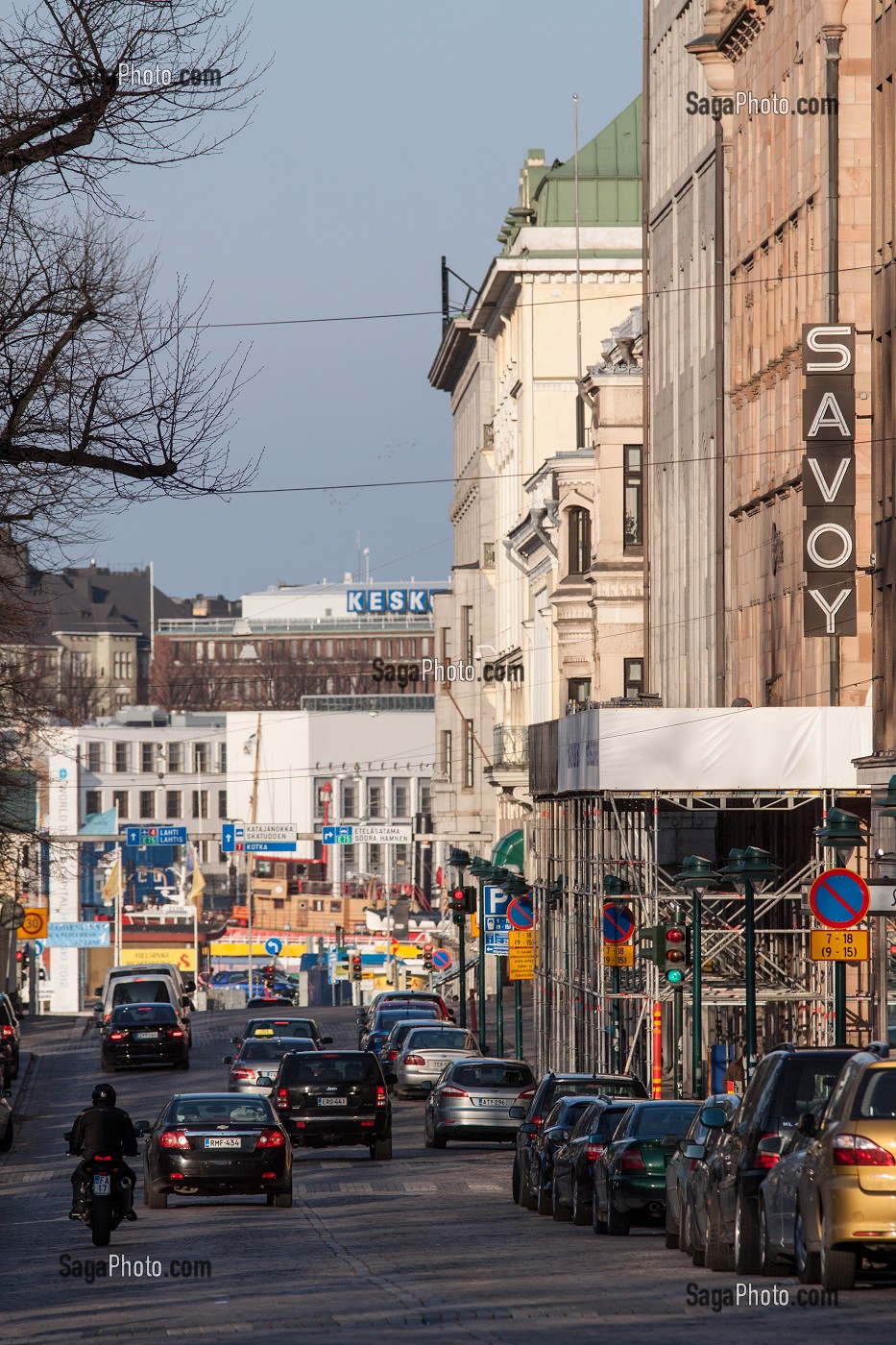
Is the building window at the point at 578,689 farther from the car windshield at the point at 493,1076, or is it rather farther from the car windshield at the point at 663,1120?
the car windshield at the point at 663,1120

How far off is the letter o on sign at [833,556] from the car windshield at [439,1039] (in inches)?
470

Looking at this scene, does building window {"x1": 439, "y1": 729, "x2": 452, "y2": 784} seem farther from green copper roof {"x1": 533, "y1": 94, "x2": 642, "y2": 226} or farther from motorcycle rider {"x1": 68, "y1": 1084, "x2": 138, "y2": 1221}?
motorcycle rider {"x1": 68, "y1": 1084, "x2": 138, "y2": 1221}

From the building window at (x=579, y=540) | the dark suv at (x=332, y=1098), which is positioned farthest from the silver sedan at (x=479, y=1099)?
the building window at (x=579, y=540)

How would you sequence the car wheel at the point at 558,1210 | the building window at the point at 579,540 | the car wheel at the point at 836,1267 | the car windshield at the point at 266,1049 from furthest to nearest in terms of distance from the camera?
the building window at the point at 579,540, the car windshield at the point at 266,1049, the car wheel at the point at 558,1210, the car wheel at the point at 836,1267

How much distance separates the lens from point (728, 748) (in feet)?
128

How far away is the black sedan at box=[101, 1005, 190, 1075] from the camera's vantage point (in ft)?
175

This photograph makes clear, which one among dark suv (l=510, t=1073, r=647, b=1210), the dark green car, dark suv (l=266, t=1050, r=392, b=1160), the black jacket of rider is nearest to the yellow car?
the dark green car

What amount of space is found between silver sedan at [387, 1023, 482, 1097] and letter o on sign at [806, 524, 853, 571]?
11.9 m

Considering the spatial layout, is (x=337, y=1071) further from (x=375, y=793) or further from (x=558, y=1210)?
(x=375, y=793)

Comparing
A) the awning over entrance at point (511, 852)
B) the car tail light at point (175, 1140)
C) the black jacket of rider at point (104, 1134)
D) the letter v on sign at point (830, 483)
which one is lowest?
the car tail light at point (175, 1140)

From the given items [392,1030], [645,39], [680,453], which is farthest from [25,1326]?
[645,39]

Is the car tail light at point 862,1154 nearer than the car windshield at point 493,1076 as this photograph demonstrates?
Yes

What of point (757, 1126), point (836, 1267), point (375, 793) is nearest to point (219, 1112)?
point (757, 1126)

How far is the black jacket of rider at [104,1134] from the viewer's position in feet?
71.4
